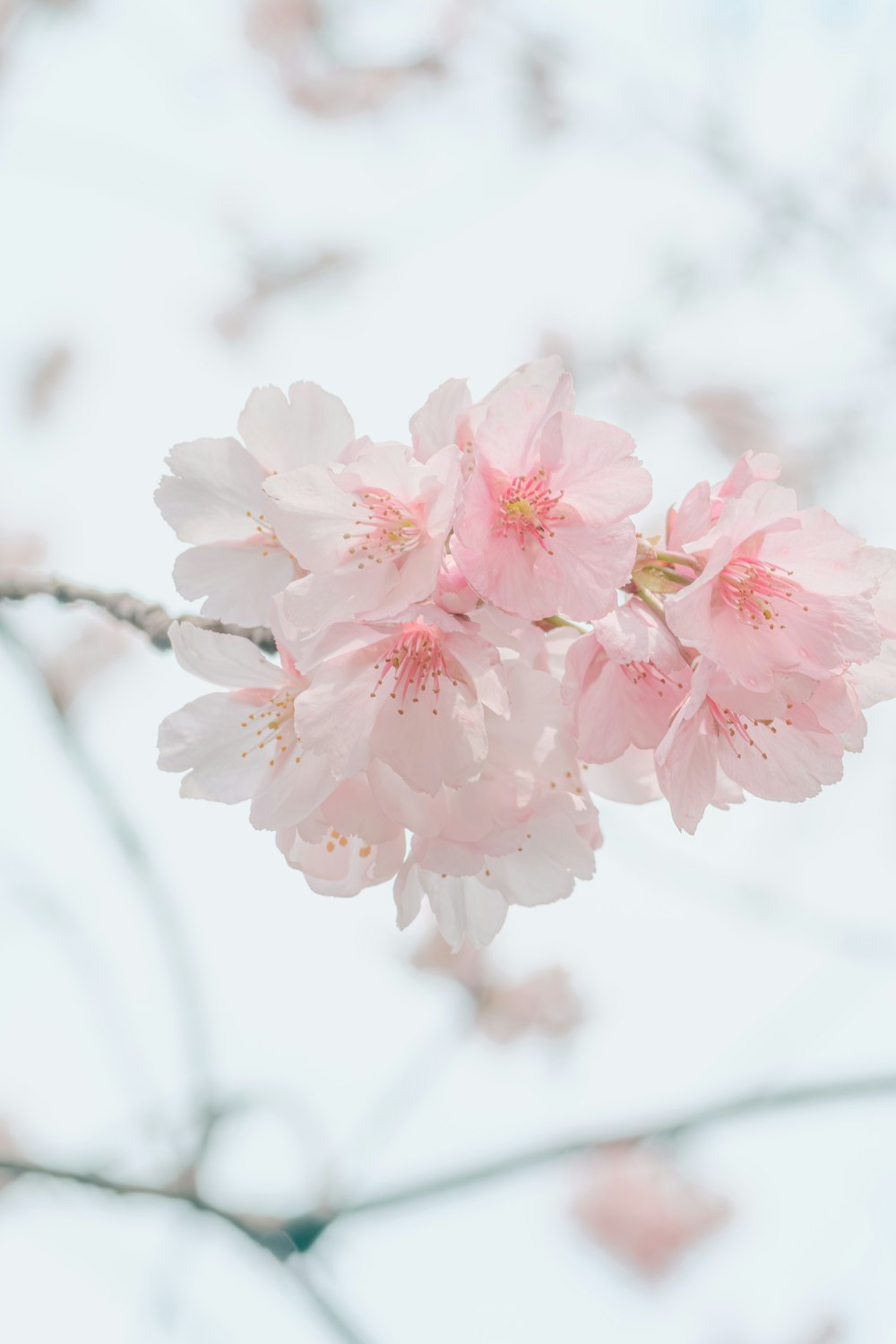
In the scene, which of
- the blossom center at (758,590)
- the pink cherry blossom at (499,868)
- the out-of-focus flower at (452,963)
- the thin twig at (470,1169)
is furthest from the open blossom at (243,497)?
the out-of-focus flower at (452,963)

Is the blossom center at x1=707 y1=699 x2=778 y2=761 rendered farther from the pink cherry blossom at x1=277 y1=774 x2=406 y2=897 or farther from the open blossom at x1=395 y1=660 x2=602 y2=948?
the pink cherry blossom at x1=277 y1=774 x2=406 y2=897

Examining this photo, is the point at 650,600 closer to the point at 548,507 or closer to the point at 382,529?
the point at 548,507

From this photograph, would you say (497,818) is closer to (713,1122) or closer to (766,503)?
(766,503)

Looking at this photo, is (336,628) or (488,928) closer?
(336,628)

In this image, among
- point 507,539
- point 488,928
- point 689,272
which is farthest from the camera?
point 689,272

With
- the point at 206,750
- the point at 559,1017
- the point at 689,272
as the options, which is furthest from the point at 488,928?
the point at 559,1017

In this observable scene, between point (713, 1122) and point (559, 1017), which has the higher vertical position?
point (713, 1122)
